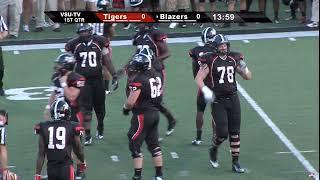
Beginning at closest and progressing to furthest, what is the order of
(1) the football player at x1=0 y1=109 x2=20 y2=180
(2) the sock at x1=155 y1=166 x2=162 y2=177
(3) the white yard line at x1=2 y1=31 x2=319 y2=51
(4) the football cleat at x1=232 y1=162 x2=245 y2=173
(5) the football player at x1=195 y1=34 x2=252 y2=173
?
(1) the football player at x1=0 y1=109 x2=20 y2=180
(2) the sock at x1=155 y1=166 x2=162 y2=177
(5) the football player at x1=195 y1=34 x2=252 y2=173
(4) the football cleat at x1=232 y1=162 x2=245 y2=173
(3) the white yard line at x1=2 y1=31 x2=319 y2=51

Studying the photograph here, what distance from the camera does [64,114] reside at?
11938 millimetres

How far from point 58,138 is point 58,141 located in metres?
0.04

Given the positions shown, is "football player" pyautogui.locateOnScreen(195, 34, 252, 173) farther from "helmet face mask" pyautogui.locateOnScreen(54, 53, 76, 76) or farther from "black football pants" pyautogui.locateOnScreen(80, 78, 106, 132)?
"black football pants" pyautogui.locateOnScreen(80, 78, 106, 132)

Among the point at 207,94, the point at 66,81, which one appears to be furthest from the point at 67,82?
the point at 207,94

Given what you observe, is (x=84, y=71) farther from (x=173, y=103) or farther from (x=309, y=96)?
(x=309, y=96)

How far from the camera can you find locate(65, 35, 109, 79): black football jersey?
14906 millimetres

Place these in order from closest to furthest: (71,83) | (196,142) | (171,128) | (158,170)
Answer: (158,170) < (71,83) < (196,142) < (171,128)

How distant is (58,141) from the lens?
11.8 m

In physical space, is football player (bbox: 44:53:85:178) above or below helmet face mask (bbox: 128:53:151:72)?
below

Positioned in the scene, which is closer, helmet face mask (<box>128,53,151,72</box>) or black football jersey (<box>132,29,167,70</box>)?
helmet face mask (<box>128,53,151,72</box>)

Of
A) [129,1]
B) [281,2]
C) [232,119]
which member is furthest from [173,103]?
[281,2]

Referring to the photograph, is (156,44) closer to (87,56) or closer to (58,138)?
(87,56)

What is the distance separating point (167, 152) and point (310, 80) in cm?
479

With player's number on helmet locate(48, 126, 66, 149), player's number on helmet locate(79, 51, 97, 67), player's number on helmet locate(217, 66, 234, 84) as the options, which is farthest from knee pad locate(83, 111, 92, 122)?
player's number on helmet locate(48, 126, 66, 149)
